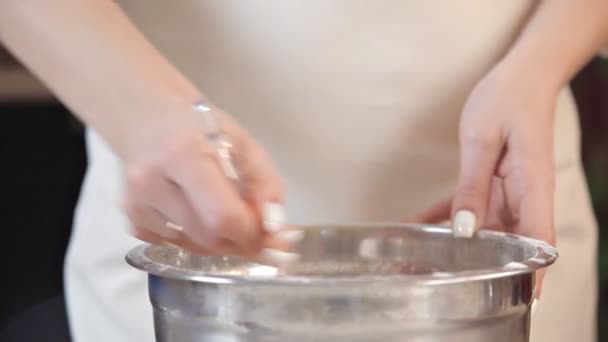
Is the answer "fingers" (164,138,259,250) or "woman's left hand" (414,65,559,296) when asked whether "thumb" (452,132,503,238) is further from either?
"fingers" (164,138,259,250)

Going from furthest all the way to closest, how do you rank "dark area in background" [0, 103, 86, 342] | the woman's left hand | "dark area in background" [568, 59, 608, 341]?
"dark area in background" [0, 103, 86, 342], "dark area in background" [568, 59, 608, 341], the woman's left hand

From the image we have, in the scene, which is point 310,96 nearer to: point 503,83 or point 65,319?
point 503,83

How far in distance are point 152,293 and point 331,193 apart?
31cm

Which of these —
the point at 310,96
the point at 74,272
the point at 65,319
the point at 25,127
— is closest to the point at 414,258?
the point at 310,96

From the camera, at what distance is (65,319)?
151cm

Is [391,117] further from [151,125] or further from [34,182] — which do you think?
[34,182]

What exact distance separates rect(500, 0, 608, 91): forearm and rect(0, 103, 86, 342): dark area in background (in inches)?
47.7

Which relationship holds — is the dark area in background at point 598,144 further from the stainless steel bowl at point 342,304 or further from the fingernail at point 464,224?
the stainless steel bowl at point 342,304

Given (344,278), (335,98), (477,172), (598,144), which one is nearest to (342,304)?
(344,278)

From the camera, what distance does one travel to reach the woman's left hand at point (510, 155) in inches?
24.7

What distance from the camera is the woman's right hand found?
463 mm

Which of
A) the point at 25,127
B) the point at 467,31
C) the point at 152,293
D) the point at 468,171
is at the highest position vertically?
the point at 25,127

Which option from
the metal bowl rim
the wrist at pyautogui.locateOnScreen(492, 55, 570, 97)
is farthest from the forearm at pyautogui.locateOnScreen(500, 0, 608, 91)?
the metal bowl rim

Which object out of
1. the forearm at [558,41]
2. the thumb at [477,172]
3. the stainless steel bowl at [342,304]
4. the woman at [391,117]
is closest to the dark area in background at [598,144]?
the woman at [391,117]
